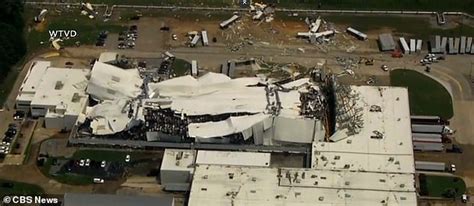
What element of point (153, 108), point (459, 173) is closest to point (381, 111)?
point (459, 173)

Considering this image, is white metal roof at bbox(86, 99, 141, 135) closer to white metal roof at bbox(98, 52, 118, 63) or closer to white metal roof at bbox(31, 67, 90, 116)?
white metal roof at bbox(31, 67, 90, 116)

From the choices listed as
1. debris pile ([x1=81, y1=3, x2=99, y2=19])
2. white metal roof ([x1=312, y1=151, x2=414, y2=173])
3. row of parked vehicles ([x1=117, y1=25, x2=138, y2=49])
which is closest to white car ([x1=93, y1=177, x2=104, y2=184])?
white metal roof ([x1=312, y1=151, x2=414, y2=173])

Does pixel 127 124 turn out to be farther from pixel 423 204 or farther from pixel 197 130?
pixel 423 204

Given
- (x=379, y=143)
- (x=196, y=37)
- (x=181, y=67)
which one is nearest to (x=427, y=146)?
(x=379, y=143)

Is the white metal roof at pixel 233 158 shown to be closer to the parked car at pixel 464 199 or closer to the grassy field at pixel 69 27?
the parked car at pixel 464 199

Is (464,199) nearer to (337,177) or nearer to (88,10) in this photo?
(337,177)
